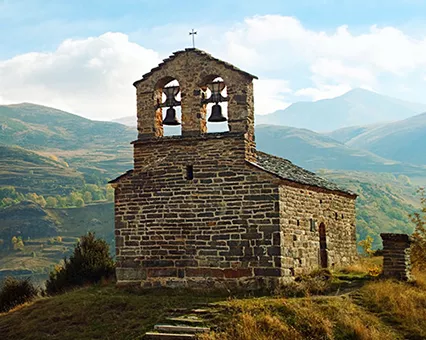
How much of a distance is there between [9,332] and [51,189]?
549ft

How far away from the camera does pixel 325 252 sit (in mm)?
20703

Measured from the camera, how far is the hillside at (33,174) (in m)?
176

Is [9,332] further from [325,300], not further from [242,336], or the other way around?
[325,300]

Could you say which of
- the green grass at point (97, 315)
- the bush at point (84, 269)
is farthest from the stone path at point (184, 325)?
the bush at point (84, 269)

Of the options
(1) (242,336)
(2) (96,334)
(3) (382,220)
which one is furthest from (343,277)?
(3) (382,220)

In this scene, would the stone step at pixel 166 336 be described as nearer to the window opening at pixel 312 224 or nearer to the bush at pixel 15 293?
the window opening at pixel 312 224

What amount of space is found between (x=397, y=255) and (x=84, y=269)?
12997 mm

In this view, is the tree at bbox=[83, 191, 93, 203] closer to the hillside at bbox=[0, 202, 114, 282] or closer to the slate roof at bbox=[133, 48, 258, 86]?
the hillside at bbox=[0, 202, 114, 282]

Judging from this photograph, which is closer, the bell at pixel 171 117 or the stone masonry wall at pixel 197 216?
the stone masonry wall at pixel 197 216

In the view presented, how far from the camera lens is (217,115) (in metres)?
18.5

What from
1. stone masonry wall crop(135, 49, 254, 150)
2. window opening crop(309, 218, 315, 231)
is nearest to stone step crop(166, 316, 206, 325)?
stone masonry wall crop(135, 49, 254, 150)

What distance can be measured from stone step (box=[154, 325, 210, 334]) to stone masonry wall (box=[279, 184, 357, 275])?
13.8ft

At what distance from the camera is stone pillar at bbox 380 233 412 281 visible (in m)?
16.9

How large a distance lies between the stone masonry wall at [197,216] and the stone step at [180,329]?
3556 millimetres
